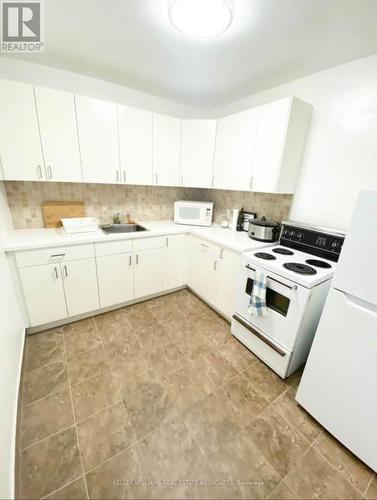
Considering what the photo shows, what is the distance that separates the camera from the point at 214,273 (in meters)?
2.32

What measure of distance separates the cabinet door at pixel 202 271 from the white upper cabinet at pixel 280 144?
2.95ft

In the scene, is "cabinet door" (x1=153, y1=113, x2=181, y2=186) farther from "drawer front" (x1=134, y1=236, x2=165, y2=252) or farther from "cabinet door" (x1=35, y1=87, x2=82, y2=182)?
"cabinet door" (x1=35, y1=87, x2=82, y2=182)

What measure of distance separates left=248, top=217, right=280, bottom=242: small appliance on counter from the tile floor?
1.12 meters

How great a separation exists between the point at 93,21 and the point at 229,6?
3.01ft

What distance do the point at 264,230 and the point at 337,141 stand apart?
96 cm

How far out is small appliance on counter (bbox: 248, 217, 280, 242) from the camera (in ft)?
6.92

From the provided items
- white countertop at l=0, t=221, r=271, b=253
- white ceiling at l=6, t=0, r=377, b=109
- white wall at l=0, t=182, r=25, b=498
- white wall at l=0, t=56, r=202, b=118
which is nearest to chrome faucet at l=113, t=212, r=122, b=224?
white countertop at l=0, t=221, r=271, b=253

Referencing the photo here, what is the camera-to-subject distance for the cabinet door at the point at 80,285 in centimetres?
198

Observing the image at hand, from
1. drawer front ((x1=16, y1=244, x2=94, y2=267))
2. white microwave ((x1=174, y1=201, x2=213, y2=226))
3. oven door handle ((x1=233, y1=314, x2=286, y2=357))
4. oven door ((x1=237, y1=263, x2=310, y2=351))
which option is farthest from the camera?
white microwave ((x1=174, y1=201, x2=213, y2=226))

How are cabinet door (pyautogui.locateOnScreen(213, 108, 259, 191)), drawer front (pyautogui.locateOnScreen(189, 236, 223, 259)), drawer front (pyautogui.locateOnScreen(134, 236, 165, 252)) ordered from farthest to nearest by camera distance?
drawer front (pyautogui.locateOnScreen(134, 236, 165, 252)) → drawer front (pyautogui.locateOnScreen(189, 236, 223, 259)) → cabinet door (pyautogui.locateOnScreen(213, 108, 259, 191))

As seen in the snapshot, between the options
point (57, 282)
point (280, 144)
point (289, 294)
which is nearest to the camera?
point (289, 294)

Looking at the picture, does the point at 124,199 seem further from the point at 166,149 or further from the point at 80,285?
the point at 80,285

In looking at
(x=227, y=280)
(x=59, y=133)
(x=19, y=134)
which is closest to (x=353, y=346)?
(x=227, y=280)

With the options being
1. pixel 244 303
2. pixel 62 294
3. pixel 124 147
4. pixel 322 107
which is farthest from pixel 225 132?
pixel 62 294
